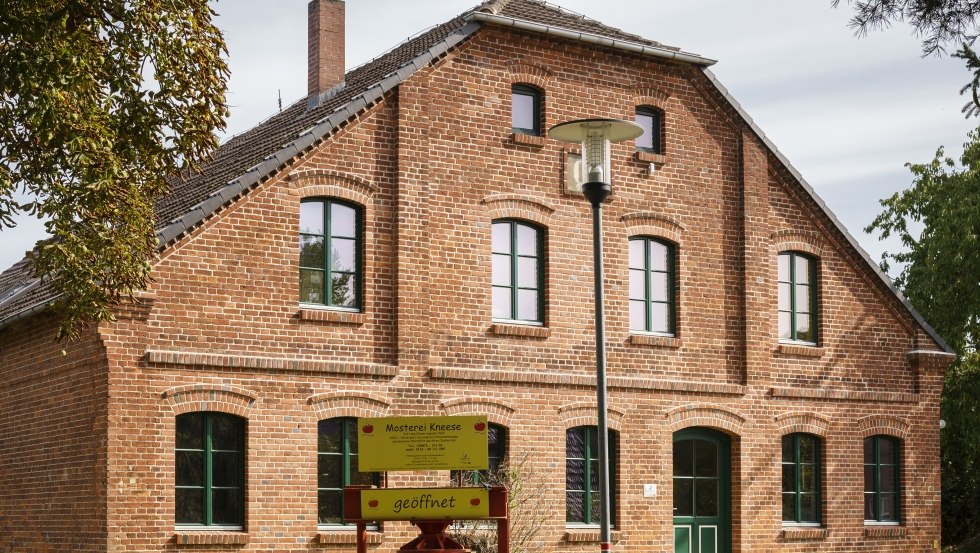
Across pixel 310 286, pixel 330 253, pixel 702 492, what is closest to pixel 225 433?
pixel 310 286

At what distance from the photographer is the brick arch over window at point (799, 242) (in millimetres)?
26188

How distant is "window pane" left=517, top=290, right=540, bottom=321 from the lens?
23312 millimetres

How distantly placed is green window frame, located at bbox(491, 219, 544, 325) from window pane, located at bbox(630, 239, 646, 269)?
1.81m

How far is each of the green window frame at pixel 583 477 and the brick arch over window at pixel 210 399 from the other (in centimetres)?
553

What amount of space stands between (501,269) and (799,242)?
635 cm

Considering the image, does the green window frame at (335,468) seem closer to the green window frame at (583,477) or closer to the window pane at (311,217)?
the window pane at (311,217)

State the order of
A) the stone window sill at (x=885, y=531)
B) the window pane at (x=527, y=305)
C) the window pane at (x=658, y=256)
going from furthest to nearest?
the stone window sill at (x=885, y=531)
the window pane at (x=658, y=256)
the window pane at (x=527, y=305)

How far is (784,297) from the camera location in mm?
26297

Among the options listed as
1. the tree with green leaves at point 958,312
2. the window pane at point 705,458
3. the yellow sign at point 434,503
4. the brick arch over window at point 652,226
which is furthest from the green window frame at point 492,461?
the tree with green leaves at point 958,312

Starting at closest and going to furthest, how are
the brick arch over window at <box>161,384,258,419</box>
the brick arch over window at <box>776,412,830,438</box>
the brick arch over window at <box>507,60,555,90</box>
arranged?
the brick arch over window at <box>161,384,258,419</box>
the brick arch over window at <box>507,60,555,90</box>
the brick arch over window at <box>776,412,830,438</box>

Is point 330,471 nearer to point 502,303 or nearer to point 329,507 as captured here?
point 329,507

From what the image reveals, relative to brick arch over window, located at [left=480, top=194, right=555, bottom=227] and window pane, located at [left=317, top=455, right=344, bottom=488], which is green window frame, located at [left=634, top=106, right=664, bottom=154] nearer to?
brick arch over window, located at [left=480, top=194, right=555, bottom=227]

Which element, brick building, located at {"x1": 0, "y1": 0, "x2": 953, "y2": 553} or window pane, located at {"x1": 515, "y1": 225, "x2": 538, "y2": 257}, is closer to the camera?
brick building, located at {"x1": 0, "y1": 0, "x2": 953, "y2": 553}

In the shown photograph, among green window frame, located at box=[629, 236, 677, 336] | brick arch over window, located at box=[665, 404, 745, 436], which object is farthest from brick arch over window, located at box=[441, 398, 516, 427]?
brick arch over window, located at box=[665, 404, 745, 436]
